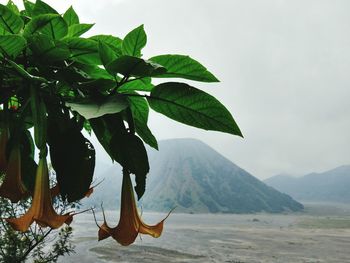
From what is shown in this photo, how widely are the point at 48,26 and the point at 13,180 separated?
26 cm

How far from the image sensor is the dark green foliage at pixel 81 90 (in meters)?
0.57

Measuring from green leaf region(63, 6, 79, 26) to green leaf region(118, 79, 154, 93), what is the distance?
0.69 ft

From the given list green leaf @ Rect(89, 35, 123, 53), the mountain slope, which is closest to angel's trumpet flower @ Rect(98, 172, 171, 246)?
green leaf @ Rect(89, 35, 123, 53)

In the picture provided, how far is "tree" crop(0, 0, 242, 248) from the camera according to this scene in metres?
0.57

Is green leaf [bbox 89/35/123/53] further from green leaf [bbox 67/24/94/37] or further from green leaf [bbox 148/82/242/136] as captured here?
green leaf [bbox 148/82/242/136]

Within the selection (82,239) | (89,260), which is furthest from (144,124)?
(82,239)

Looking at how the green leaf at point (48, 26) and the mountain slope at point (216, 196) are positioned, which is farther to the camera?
the mountain slope at point (216, 196)

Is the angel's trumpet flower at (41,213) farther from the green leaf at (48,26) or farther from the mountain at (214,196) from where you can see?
the mountain at (214,196)

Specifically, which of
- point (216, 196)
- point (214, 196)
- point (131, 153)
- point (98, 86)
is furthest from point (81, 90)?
point (216, 196)

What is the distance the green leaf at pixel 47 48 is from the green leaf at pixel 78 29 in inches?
4.0

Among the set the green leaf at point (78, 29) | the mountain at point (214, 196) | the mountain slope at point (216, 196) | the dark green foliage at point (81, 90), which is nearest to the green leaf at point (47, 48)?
the dark green foliage at point (81, 90)

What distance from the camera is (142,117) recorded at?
735mm

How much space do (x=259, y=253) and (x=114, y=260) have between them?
18.7 m

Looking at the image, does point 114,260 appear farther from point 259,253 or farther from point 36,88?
point 36,88
